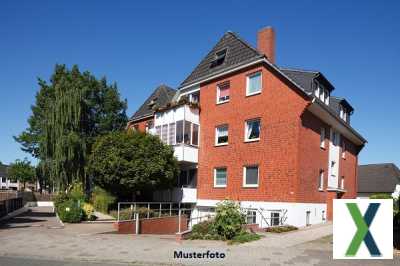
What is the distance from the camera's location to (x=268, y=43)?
2494cm

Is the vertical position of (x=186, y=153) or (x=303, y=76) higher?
(x=303, y=76)

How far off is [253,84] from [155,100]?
45.2ft

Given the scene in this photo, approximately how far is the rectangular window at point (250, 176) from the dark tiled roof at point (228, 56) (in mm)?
6867

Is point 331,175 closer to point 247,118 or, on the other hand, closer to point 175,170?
point 247,118

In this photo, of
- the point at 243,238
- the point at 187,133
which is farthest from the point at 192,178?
the point at 243,238

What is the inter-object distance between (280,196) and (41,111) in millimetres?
30512

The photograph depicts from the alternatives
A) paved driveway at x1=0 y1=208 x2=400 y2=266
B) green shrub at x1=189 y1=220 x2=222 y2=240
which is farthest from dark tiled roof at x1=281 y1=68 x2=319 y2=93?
green shrub at x1=189 y1=220 x2=222 y2=240

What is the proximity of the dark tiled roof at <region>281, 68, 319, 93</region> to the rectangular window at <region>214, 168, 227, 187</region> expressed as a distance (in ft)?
24.7

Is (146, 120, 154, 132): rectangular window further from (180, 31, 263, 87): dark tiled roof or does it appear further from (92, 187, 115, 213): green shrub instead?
(92, 187, 115, 213): green shrub

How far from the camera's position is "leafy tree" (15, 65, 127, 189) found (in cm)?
3177

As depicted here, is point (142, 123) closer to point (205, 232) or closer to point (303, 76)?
point (303, 76)

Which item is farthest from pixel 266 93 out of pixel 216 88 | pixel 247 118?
pixel 216 88

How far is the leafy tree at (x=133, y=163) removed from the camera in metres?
24.5

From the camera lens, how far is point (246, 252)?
494 inches
